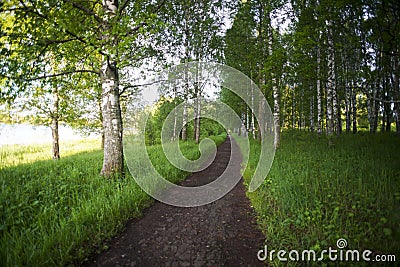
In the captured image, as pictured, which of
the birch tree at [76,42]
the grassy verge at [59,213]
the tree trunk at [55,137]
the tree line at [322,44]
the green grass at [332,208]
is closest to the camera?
the grassy verge at [59,213]

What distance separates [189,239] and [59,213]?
259cm

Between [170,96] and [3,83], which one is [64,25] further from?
[170,96]

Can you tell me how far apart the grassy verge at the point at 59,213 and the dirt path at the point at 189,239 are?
0.36 m

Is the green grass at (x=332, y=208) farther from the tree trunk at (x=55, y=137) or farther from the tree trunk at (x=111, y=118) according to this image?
the tree trunk at (x=55, y=137)

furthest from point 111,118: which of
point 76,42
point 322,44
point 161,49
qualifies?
point 322,44

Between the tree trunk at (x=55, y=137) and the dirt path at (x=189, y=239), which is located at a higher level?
the tree trunk at (x=55, y=137)

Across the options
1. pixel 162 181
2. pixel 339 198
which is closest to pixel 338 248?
pixel 339 198

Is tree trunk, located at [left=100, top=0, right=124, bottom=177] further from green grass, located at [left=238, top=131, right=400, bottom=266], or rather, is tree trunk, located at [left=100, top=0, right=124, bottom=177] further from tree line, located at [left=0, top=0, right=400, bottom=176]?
green grass, located at [left=238, top=131, right=400, bottom=266]

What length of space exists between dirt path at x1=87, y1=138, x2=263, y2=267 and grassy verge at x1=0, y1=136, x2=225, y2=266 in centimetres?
36

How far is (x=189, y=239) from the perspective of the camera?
3.86 m

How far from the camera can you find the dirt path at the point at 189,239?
10.6ft

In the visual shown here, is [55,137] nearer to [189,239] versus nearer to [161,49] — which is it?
[161,49]

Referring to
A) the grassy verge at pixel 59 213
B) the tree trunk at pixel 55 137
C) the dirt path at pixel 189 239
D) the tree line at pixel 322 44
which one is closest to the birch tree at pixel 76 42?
the grassy verge at pixel 59 213

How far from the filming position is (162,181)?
6977 mm
